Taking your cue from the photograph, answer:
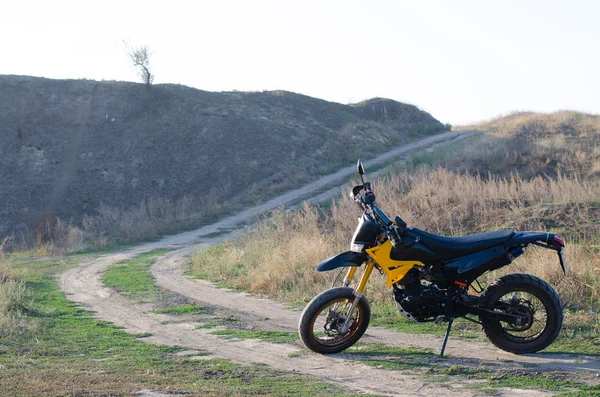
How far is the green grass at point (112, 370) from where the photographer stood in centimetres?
591

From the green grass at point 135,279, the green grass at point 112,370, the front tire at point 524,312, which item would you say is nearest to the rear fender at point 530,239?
the front tire at point 524,312

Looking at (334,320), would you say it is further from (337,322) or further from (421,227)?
(421,227)

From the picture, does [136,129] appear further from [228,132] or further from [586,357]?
[586,357]

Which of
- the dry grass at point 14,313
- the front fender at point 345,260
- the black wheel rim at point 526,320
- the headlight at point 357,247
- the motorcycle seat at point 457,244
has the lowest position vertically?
the dry grass at point 14,313

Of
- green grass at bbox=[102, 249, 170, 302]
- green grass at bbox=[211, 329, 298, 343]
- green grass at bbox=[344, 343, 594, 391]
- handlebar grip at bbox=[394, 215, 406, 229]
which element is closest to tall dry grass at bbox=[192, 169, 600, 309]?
green grass at bbox=[102, 249, 170, 302]

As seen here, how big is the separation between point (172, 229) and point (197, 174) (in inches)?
391

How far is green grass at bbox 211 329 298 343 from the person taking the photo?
8344mm

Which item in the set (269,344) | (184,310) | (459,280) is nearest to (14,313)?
(184,310)

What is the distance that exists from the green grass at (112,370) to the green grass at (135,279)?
2.92 metres

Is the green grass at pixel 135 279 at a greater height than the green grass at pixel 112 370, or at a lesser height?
lesser

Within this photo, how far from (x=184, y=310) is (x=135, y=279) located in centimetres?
457

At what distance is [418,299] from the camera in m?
7.05

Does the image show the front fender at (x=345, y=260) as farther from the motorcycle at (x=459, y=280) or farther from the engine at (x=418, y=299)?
the engine at (x=418, y=299)

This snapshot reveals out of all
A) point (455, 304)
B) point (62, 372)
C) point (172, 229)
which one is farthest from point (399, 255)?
point (172, 229)
